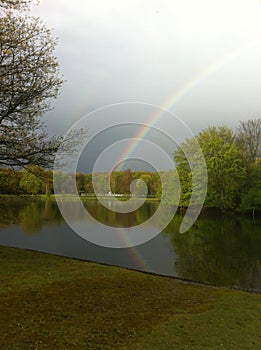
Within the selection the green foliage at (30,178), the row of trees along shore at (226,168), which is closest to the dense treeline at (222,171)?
the row of trees along shore at (226,168)

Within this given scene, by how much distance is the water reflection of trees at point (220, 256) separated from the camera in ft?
45.5

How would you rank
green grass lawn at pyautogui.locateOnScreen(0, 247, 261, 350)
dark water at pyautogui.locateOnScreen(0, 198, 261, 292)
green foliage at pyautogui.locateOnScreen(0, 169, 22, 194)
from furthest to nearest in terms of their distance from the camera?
dark water at pyautogui.locateOnScreen(0, 198, 261, 292), green foliage at pyautogui.locateOnScreen(0, 169, 22, 194), green grass lawn at pyautogui.locateOnScreen(0, 247, 261, 350)

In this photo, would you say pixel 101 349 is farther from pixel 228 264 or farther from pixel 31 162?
pixel 228 264

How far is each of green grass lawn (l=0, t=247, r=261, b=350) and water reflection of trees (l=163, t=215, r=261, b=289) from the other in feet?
10.7

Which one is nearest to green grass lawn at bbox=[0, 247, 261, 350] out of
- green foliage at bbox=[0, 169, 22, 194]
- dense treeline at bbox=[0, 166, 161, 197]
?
green foliage at bbox=[0, 169, 22, 194]

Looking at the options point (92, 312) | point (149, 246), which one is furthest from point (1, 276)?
point (149, 246)

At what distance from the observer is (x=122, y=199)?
7969 centimetres

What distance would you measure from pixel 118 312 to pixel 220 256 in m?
12.5

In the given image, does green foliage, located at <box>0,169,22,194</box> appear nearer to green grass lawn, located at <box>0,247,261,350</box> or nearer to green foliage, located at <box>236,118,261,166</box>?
green grass lawn, located at <box>0,247,261,350</box>

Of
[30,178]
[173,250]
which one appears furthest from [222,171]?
[30,178]

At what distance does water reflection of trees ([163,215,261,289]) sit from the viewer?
13.9 metres

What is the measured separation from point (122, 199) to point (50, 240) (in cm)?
5732

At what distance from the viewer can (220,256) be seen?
18.8m

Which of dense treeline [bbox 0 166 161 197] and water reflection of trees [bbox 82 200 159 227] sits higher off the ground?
dense treeline [bbox 0 166 161 197]
